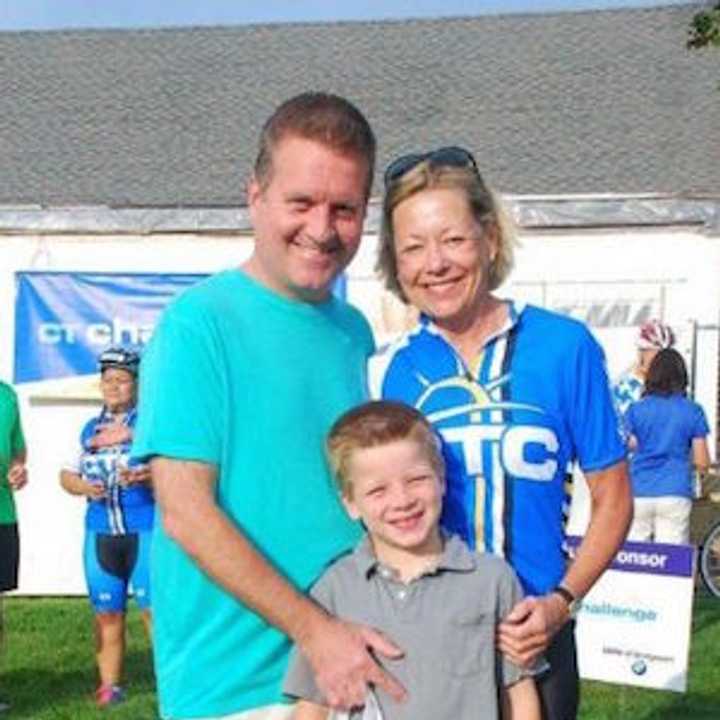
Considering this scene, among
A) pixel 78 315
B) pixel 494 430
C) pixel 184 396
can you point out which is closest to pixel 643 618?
pixel 494 430

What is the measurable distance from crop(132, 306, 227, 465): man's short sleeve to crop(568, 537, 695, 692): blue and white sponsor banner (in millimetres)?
5025

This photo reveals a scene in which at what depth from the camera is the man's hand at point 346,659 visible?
10.3ft

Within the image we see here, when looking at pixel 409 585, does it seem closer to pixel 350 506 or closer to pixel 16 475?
pixel 350 506

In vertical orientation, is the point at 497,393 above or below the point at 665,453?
below

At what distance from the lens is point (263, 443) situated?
3.21 metres

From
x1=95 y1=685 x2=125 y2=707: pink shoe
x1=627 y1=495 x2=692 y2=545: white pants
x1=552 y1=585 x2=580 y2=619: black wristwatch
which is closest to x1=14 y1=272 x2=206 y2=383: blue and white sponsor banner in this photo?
x1=627 y1=495 x2=692 y2=545: white pants

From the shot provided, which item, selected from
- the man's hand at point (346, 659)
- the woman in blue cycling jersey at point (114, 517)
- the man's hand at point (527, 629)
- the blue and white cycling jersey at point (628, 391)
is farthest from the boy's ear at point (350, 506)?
the blue and white cycling jersey at point (628, 391)

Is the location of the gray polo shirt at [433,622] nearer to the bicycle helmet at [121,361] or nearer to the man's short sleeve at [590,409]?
the man's short sleeve at [590,409]

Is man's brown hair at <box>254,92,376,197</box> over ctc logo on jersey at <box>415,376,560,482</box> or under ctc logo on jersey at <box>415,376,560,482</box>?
over

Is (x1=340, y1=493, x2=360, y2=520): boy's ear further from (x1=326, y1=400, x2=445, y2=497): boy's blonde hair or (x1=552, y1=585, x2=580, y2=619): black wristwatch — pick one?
(x1=552, y1=585, x2=580, y2=619): black wristwatch

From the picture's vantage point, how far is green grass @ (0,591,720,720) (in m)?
8.71

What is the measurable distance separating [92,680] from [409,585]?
22.0 feet

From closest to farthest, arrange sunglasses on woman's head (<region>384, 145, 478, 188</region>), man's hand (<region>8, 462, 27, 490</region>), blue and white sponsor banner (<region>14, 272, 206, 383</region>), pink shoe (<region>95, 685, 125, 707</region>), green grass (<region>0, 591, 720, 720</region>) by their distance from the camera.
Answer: sunglasses on woman's head (<region>384, 145, 478, 188</region>)
green grass (<region>0, 591, 720, 720</region>)
pink shoe (<region>95, 685, 125, 707</region>)
man's hand (<region>8, 462, 27, 490</region>)
blue and white sponsor banner (<region>14, 272, 206, 383</region>)

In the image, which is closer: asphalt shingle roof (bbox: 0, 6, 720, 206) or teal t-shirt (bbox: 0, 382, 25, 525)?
teal t-shirt (bbox: 0, 382, 25, 525)
